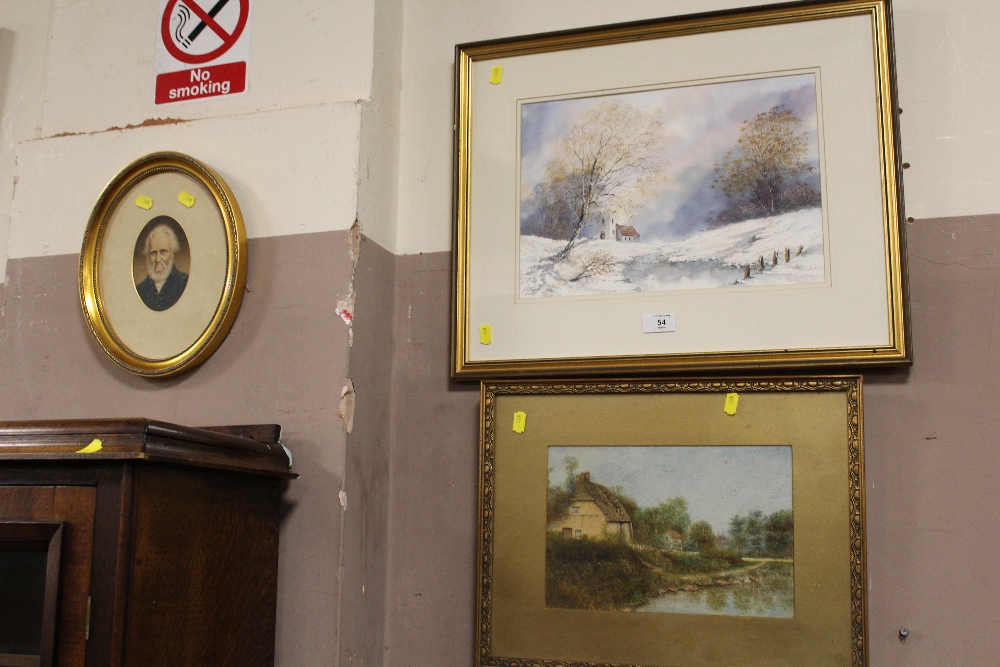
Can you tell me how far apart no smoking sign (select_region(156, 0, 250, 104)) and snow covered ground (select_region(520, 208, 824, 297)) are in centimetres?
97

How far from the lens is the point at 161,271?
8.40ft

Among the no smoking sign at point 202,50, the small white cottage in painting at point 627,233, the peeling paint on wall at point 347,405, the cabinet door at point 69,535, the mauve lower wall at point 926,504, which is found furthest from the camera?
the no smoking sign at point 202,50

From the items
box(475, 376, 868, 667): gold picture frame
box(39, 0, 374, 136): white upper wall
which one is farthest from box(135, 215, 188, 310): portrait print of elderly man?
box(475, 376, 868, 667): gold picture frame

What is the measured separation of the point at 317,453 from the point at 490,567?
20.7 inches

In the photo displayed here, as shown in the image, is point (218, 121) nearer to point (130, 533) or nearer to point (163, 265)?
point (163, 265)

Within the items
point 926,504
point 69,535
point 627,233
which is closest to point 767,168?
point 627,233

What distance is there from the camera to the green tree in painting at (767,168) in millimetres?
2361

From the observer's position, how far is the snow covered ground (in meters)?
2.33

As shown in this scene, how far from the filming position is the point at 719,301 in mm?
2357

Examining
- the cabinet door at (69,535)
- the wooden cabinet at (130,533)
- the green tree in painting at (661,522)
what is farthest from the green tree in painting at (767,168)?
the cabinet door at (69,535)

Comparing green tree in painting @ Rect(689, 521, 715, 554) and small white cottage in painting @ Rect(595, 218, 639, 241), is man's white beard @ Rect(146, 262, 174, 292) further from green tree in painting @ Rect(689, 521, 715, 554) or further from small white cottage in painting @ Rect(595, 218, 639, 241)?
green tree in painting @ Rect(689, 521, 715, 554)

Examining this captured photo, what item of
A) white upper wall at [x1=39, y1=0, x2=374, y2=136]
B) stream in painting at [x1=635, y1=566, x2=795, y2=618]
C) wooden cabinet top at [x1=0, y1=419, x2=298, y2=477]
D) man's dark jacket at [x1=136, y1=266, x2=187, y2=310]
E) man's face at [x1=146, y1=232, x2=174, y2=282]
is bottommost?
stream in painting at [x1=635, y1=566, x2=795, y2=618]

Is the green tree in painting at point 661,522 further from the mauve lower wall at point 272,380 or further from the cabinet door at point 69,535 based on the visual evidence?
the cabinet door at point 69,535

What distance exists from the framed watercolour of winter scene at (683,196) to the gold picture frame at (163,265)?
0.63 m
